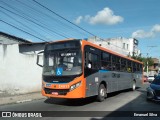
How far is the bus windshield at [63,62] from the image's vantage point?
11.9 meters

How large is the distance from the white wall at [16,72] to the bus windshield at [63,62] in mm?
7494

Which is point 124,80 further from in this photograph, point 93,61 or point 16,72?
point 16,72

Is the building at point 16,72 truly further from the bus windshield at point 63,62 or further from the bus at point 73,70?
the bus windshield at point 63,62

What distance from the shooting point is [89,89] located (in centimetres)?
1259

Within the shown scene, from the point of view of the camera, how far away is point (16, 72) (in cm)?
1966

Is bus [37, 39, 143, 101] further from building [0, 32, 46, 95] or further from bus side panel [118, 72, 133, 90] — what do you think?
building [0, 32, 46, 95]

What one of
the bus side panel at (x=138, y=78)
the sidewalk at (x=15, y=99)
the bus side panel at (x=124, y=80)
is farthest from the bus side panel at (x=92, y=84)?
the bus side panel at (x=138, y=78)

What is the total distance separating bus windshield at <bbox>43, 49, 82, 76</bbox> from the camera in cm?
1186

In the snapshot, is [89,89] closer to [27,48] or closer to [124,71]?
[124,71]

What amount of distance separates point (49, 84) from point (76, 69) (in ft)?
5.20

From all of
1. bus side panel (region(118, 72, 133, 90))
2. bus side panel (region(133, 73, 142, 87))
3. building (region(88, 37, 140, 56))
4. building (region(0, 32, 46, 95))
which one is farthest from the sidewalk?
building (region(88, 37, 140, 56))

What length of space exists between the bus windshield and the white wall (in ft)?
24.6

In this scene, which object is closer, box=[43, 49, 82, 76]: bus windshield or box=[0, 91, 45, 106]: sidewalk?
box=[43, 49, 82, 76]: bus windshield

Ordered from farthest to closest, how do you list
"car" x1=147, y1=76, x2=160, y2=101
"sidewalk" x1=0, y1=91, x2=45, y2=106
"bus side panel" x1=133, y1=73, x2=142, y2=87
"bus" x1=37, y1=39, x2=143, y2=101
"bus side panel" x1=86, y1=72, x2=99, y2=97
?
"bus side panel" x1=133, y1=73, x2=142, y2=87
"sidewalk" x1=0, y1=91, x2=45, y2=106
"car" x1=147, y1=76, x2=160, y2=101
"bus side panel" x1=86, y1=72, x2=99, y2=97
"bus" x1=37, y1=39, x2=143, y2=101
